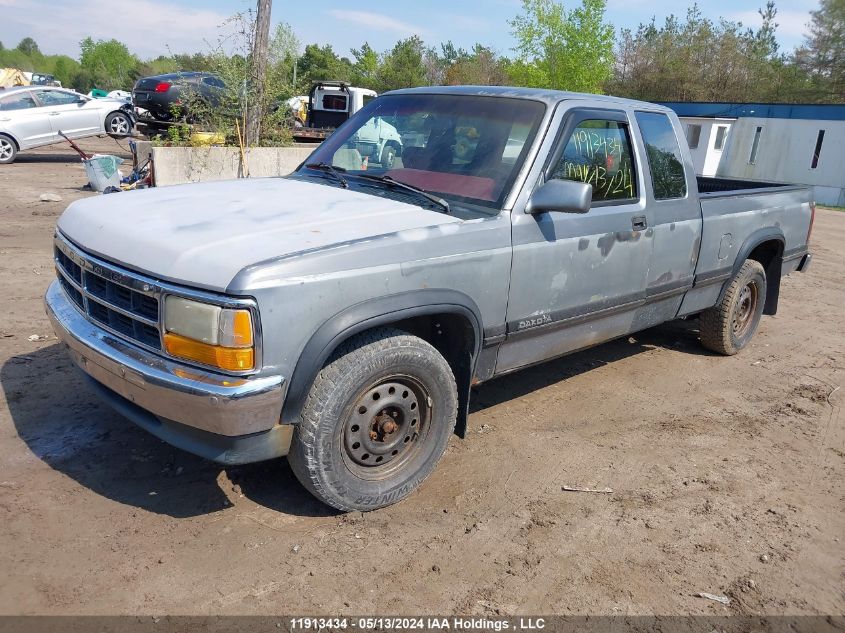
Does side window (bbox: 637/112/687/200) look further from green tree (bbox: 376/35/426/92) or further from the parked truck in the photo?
green tree (bbox: 376/35/426/92)

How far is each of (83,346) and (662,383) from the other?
4.10m

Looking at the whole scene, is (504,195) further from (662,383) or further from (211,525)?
(662,383)

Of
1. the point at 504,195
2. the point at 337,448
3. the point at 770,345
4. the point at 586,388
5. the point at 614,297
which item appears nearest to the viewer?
the point at 337,448

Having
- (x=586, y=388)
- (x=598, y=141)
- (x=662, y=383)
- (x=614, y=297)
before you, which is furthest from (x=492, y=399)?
(x=598, y=141)

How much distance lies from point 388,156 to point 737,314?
3.65m

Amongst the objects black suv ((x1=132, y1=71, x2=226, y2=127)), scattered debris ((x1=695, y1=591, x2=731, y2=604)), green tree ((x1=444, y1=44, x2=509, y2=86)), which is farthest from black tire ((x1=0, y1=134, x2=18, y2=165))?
green tree ((x1=444, y1=44, x2=509, y2=86))

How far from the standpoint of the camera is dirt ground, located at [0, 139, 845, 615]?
2.67 metres

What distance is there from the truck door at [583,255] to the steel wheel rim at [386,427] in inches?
25.5

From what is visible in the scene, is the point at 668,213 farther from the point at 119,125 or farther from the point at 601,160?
the point at 119,125

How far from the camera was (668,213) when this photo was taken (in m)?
4.44

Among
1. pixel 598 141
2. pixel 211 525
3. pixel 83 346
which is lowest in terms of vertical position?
pixel 211 525

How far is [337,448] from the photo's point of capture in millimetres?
2936

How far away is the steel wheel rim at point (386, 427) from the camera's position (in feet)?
10.0

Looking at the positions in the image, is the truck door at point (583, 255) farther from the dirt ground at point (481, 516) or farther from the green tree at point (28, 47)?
the green tree at point (28, 47)
